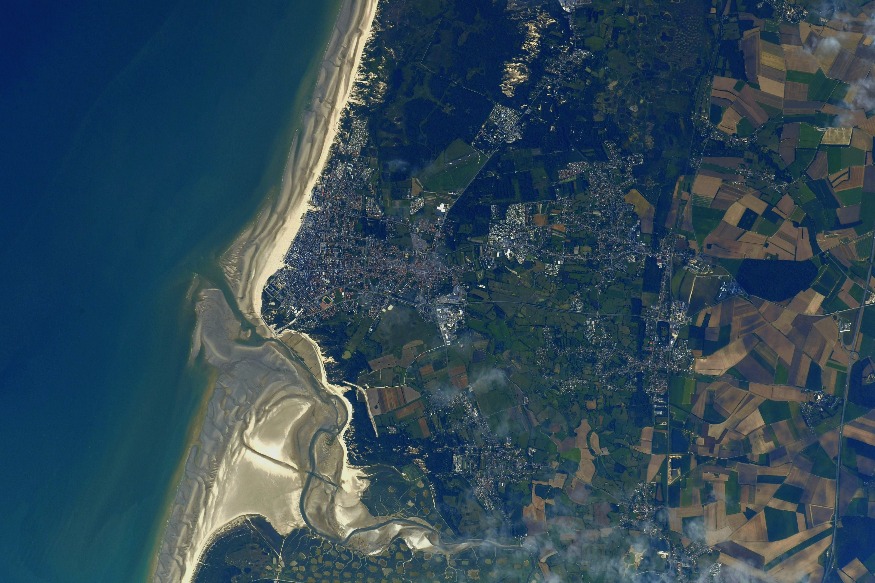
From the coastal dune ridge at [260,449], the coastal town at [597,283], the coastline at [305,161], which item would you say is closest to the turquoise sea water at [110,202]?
the coastline at [305,161]

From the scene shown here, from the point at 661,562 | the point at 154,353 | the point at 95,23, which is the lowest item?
the point at 661,562

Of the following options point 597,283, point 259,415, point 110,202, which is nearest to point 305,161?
point 110,202

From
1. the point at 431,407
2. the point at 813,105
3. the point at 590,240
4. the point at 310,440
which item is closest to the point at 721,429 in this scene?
the point at 590,240

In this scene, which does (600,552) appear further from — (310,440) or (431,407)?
(310,440)

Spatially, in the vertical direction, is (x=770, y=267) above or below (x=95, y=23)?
below

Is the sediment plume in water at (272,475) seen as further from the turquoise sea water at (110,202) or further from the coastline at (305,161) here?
the coastline at (305,161)

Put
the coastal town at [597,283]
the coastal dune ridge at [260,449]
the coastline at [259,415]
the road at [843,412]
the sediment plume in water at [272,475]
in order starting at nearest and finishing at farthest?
the coastal town at [597,283] → the coastline at [259,415] → the coastal dune ridge at [260,449] → the sediment plume in water at [272,475] → the road at [843,412]

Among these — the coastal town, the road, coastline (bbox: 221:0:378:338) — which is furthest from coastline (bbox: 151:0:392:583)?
the road
